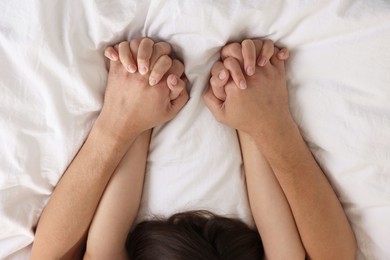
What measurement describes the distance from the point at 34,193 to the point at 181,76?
382mm

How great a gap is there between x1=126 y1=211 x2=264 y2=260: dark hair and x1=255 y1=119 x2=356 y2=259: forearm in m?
0.11

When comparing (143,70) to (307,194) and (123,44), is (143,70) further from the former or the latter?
(307,194)

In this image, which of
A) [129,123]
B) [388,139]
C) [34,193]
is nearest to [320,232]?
[388,139]

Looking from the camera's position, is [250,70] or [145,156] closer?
[250,70]

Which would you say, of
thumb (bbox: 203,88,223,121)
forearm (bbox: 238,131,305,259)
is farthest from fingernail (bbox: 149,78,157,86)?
forearm (bbox: 238,131,305,259)

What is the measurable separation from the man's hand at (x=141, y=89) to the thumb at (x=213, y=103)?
1.6 inches

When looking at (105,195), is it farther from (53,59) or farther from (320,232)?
(320,232)

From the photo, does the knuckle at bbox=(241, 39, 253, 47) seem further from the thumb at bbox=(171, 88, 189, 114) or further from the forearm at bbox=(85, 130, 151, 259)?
the forearm at bbox=(85, 130, 151, 259)

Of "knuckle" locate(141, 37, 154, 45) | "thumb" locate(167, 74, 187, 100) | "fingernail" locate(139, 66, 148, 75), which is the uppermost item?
"knuckle" locate(141, 37, 154, 45)

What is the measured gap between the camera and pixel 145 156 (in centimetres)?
92

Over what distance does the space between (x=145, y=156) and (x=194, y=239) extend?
0.20 meters

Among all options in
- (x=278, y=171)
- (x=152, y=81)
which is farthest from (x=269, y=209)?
(x=152, y=81)

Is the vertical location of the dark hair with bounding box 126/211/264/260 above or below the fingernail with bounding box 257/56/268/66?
below

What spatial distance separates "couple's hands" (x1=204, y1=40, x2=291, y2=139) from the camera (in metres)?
0.82
